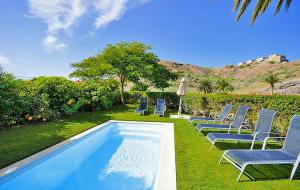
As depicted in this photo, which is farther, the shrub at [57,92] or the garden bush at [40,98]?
the shrub at [57,92]

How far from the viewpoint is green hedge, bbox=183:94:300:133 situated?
818 cm

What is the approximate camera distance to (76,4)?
548 inches

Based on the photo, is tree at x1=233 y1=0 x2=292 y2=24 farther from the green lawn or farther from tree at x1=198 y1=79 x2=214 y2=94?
tree at x1=198 y1=79 x2=214 y2=94

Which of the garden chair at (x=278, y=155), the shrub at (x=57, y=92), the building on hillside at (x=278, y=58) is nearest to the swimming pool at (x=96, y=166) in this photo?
the garden chair at (x=278, y=155)

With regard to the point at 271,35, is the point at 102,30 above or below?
below

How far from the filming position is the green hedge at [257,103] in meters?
8.18

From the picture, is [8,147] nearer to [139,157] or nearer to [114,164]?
[114,164]

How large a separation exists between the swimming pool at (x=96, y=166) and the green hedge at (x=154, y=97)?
1082 cm

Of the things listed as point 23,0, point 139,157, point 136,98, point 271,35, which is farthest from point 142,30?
point 139,157

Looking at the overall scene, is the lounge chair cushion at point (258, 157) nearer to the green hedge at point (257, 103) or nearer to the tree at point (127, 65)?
the green hedge at point (257, 103)

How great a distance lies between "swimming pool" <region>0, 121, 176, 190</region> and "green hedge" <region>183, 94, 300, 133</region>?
13.3 feet

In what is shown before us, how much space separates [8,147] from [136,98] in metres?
17.0

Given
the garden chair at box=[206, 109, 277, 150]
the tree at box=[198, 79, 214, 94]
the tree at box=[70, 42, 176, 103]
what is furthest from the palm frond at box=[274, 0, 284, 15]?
the tree at box=[198, 79, 214, 94]

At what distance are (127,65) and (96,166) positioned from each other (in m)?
14.3
